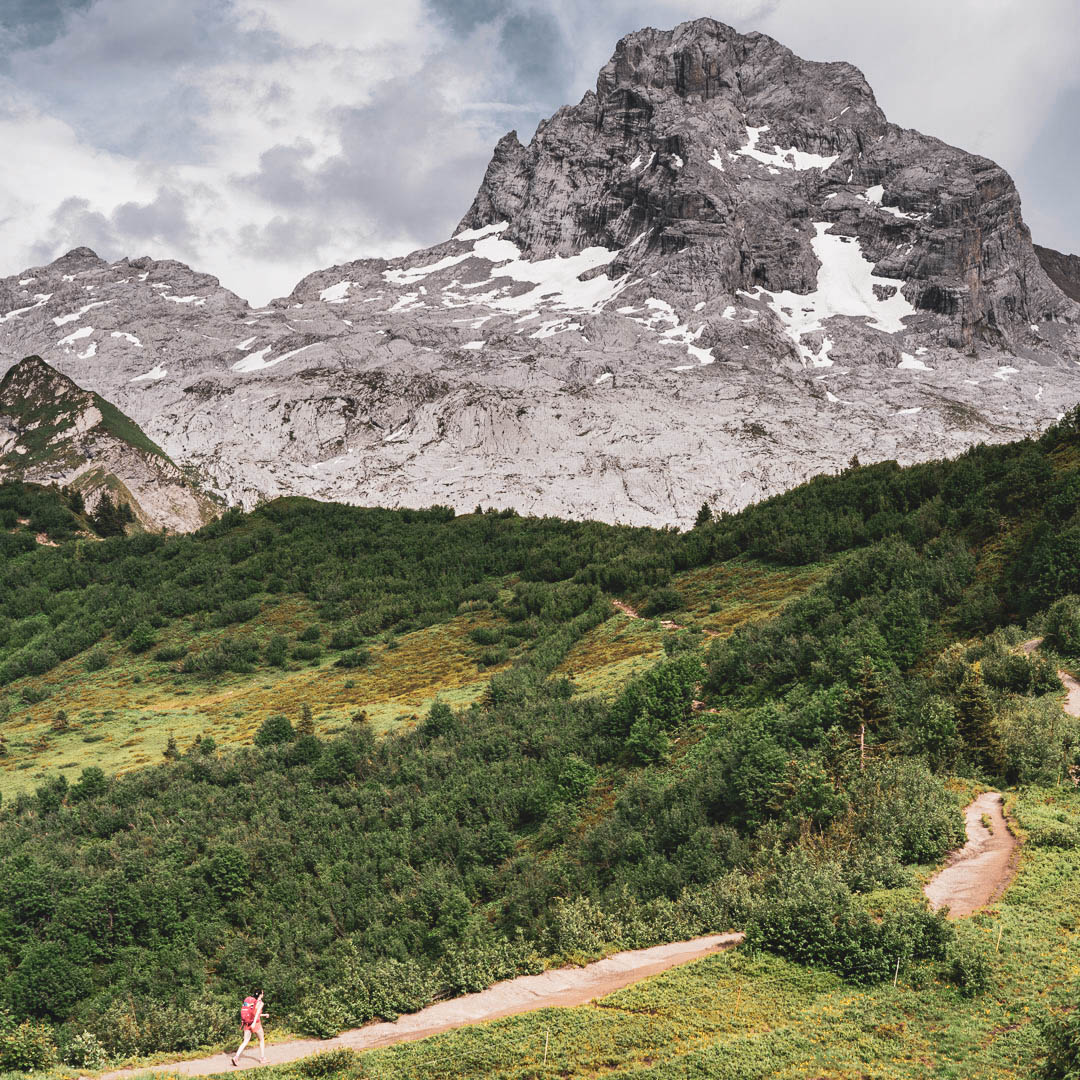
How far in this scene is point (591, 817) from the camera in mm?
29781

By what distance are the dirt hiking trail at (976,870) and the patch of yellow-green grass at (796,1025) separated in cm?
76

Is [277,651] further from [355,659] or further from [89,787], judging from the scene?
[89,787]

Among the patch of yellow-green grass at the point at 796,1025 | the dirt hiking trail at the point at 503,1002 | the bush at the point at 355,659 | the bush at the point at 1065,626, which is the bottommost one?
the dirt hiking trail at the point at 503,1002

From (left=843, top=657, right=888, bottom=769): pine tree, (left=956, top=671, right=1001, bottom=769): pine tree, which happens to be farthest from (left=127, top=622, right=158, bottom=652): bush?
(left=956, top=671, right=1001, bottom=769): pine tree

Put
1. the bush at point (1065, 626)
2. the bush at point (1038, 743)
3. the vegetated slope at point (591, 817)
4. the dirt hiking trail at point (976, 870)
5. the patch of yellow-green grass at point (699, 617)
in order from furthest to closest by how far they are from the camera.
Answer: the patch of yellow-green grass at point (699, 617)
the bush at point (1065, 626)
the bush at point (1038, 743)
the vegetated slope at point (591, 817)
the dirt hiking trail at point (976, 870)

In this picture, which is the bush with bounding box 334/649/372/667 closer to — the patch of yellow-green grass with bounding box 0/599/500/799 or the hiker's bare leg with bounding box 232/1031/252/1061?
the patch of yellow-green grass with bounding box 0/599/500/799

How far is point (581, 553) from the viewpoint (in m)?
78.2

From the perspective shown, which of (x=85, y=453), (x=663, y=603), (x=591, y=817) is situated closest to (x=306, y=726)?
(x=591, y=817)

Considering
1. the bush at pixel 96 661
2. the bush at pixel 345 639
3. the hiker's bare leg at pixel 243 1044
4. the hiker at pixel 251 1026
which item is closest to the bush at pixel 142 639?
the bush at pixel 96 661

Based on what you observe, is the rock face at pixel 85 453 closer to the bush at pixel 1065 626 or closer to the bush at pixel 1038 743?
the bush at pixel 1065 626

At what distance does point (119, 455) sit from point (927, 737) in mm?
140313

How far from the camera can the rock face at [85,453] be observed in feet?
438

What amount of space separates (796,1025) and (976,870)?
284 inches

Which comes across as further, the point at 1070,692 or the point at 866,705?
the point at 1070,692
